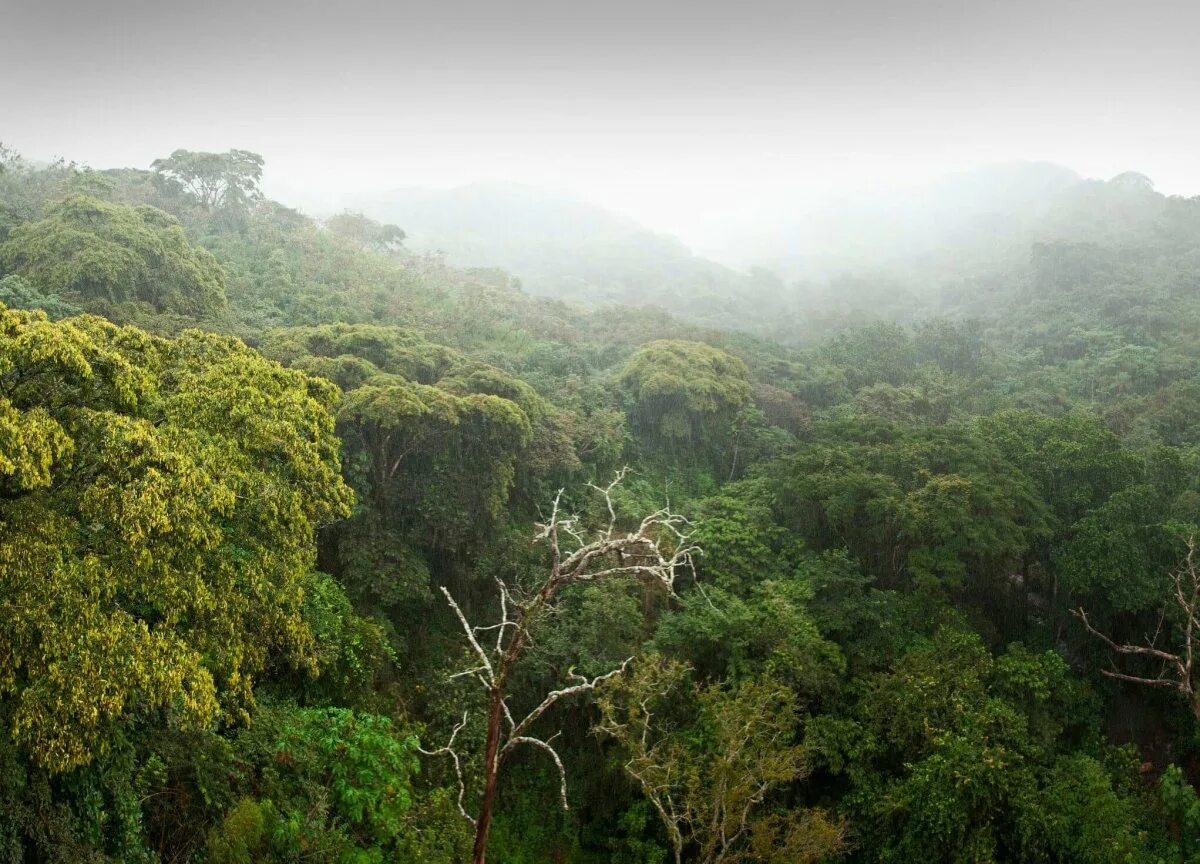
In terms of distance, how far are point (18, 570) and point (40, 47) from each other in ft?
289

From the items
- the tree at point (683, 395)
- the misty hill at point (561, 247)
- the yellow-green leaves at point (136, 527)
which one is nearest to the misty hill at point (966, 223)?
the misty hill at point (561, 247)

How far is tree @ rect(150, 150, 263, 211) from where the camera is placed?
30.9 metres

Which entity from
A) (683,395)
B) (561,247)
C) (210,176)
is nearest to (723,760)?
(683,395)

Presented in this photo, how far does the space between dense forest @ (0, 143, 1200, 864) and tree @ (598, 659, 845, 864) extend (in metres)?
0.08

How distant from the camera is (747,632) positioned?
1226 cm

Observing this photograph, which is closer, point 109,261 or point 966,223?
point 109,261

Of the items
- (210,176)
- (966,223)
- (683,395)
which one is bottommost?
(683,395)

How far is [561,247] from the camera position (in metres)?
69.4

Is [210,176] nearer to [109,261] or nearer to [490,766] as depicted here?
[109,261]

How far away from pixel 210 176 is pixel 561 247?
41255 mm

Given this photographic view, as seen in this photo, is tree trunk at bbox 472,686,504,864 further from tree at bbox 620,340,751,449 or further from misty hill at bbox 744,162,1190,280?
misty hill at bbox 744,162,1190,280

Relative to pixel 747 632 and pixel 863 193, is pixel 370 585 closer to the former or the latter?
pixel 747 632

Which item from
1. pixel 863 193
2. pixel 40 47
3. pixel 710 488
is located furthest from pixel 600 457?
pixel 863 193

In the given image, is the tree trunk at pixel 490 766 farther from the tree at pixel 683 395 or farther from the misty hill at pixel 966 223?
the misty hill at pixel 966 223
